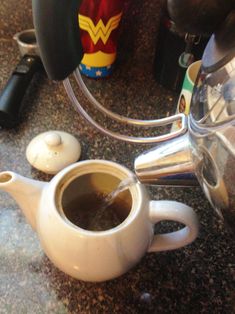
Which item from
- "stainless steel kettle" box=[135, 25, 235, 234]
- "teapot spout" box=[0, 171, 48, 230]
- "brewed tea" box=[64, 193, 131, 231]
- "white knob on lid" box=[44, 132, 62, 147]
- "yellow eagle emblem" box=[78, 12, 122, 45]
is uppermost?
"stainless steel kettle" box=[135, 25, 235, 234]

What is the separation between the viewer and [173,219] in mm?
408

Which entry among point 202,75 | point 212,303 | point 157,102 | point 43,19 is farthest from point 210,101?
point 157,102

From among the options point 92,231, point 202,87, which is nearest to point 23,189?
point 92,231

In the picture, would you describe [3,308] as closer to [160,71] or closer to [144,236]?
[144,236]

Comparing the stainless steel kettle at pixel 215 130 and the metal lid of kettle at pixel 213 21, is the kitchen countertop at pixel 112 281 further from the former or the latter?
the metal lid of kettle at pixel 213 21

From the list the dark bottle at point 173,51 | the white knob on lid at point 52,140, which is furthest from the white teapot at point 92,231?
the dark bottle at point 173,51

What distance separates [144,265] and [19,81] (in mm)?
376

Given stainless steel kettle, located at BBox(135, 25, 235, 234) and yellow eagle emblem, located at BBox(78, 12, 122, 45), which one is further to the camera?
yellow eagle emblem, located at BBox(78, 12, 122, 45)

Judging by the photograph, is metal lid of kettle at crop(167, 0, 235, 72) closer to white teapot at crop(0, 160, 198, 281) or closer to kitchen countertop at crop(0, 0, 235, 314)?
white teapot at crop(0, 160, 198, 281)

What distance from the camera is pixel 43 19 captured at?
34 cm

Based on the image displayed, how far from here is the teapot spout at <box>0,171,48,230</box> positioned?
16.7 inches

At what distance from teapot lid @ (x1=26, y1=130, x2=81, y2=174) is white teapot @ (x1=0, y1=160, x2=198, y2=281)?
0.09 metres

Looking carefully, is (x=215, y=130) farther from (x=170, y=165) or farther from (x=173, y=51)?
(x=173, y=51)

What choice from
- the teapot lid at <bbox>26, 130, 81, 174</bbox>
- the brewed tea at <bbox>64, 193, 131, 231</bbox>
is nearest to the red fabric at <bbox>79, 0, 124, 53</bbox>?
the teapot lid at <bbox>26, 130, 81, 174</bbox>
